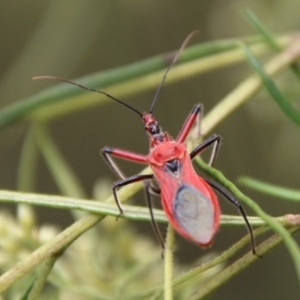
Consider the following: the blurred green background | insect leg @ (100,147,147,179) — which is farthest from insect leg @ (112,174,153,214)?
the blurred green background

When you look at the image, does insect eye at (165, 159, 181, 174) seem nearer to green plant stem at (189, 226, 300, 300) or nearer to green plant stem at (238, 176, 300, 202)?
green plant stem at (238, 176, 300, 202)

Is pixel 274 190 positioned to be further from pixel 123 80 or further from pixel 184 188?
pixel 123 80

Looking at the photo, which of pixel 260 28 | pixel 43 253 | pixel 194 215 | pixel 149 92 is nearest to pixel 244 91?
pixel 260 28

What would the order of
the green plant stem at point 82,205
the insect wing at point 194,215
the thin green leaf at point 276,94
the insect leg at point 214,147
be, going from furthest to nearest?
1. the insect leg at point 214,147
2. the thin green leaf at point 276,94
3. the insect wing at point 194,215
4. the green plant stem at point 82,205

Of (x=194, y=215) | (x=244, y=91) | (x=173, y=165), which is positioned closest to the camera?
(x=194, y=215)

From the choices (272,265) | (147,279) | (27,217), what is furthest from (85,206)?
(272,265)

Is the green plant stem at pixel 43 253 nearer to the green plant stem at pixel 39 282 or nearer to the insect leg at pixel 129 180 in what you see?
the green plant stem at pixel 39 282

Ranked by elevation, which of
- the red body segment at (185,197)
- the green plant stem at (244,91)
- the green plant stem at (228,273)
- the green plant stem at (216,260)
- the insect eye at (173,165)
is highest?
the green plant stem at (244,91)

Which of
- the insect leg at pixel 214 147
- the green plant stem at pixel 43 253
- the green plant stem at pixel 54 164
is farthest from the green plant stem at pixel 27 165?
the green plant stem at pixel 43 253
